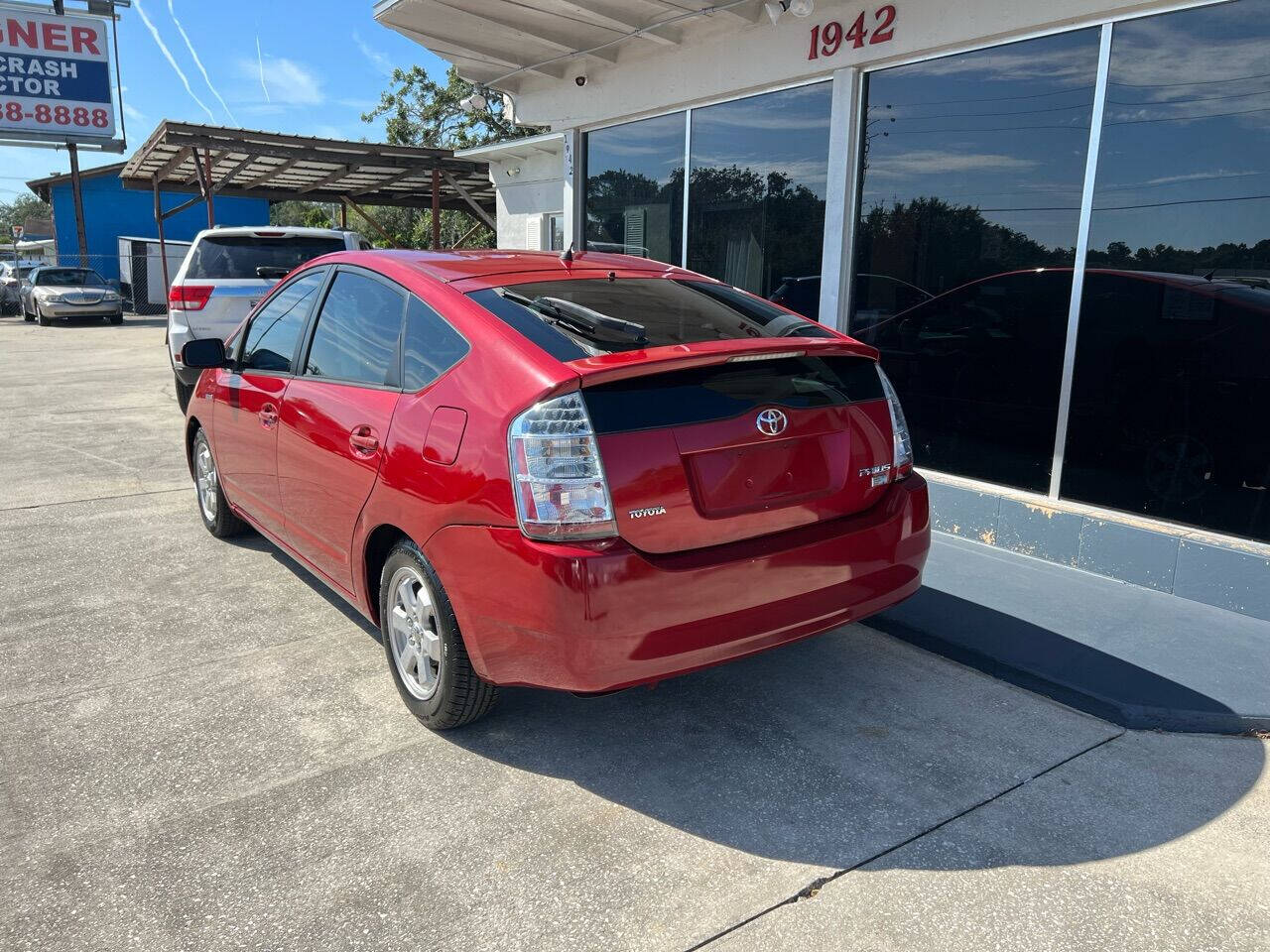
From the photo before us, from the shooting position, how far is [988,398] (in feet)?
18.9

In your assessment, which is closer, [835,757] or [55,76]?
[835,757]

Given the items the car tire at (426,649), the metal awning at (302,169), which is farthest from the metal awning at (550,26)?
the metal awning at (302,169)

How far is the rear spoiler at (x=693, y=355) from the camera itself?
2740mm

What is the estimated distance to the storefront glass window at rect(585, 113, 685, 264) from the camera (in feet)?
27.0

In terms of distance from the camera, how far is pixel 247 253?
9.19 metres

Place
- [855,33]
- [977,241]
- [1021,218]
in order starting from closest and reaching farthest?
[1021,218]
[977,241]
[855,33]

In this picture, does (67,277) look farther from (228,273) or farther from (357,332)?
(357,332)

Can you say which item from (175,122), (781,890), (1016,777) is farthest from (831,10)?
(175,122)

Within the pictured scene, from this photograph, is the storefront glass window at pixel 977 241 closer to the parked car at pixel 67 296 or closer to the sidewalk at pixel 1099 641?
the sidewalk at pixel 1099 641

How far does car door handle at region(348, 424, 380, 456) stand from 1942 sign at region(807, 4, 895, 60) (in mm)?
4497

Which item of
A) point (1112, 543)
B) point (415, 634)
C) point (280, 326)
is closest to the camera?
point (415, 634)

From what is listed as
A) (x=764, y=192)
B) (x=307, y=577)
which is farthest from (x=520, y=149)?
(x=307, y=577)

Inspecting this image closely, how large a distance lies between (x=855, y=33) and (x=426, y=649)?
508 centimetres

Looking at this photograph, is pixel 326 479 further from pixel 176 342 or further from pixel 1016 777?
pixel 176 342
